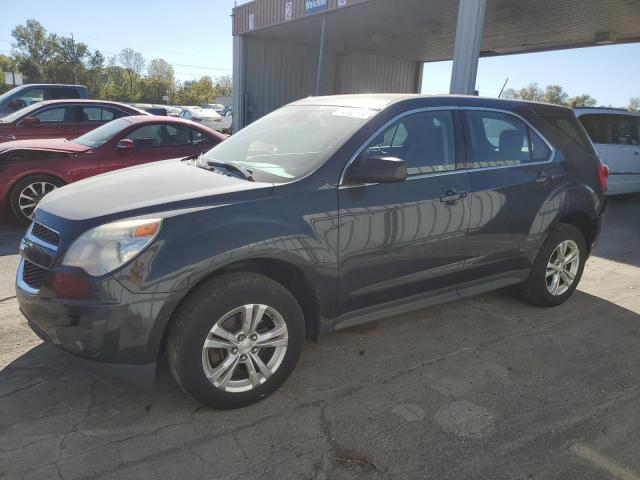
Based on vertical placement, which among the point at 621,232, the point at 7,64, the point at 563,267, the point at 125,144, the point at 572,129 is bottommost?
the point at 621,232

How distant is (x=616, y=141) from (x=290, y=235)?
28.9 ft

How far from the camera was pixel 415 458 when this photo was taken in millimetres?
2443

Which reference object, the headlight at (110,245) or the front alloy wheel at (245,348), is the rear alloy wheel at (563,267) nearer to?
the front alloy wheel at (245,348)

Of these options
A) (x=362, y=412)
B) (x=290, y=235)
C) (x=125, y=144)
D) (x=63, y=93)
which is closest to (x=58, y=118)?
(x=125, y=144)

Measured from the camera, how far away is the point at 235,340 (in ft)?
8.75

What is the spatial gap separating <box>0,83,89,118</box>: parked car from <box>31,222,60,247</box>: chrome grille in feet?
32.0

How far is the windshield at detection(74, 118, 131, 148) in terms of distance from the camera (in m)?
6.90

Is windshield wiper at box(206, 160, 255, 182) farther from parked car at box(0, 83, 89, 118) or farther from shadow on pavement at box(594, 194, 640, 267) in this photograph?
parked car at box(0, 83, 89, 118)

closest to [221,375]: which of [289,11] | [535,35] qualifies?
[289,11]

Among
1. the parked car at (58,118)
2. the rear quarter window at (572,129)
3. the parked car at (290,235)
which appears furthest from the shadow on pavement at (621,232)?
the parked car at (58,118)

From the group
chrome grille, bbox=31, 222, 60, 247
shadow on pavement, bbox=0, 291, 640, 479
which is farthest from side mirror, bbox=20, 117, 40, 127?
chrome grille, bbox=31, 222, 60, 247

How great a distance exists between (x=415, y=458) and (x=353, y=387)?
69 centimetres

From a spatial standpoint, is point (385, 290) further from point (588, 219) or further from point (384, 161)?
point (588, 219)

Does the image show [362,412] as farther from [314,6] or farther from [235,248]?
[314,6]
